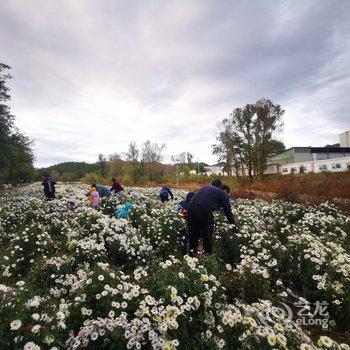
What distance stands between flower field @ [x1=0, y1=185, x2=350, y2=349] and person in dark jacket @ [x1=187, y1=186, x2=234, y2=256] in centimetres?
83

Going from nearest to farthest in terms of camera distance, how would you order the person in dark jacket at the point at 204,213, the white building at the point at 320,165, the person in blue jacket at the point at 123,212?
1. the person in dark jacket at the point at 204,213
2. the person in blue jacket at the point at 123,212
3. the white building at the point at 320,165

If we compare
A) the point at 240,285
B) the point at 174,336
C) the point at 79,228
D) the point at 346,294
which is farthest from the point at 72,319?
the point at 79,228

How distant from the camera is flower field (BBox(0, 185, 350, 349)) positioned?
3.53m

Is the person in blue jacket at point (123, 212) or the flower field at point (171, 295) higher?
the person in blue jacket at point (123, 212)

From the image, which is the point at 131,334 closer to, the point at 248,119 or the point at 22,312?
the point at 22,312

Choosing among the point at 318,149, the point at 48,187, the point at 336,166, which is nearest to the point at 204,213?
the point at 48,187

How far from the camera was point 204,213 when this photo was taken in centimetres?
693

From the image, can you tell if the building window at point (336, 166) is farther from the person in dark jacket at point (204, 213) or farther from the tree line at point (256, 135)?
the person in dark jacket at point (204, 213)

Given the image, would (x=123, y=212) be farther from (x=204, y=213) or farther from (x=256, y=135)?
(x=256, y=135)

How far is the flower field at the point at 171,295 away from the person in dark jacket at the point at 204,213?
32.5 inches

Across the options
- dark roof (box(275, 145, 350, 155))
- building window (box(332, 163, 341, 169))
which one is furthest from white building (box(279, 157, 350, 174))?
dark roof (box(275, 145, 350, 155))

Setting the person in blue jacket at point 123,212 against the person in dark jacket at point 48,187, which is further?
the person in dark jacket at point 48,187

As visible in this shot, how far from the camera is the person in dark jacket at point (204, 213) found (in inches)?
274

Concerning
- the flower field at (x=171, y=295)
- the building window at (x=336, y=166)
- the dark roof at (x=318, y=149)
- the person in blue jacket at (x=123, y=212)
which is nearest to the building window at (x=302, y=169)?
the building window at (x=336, y=166)
